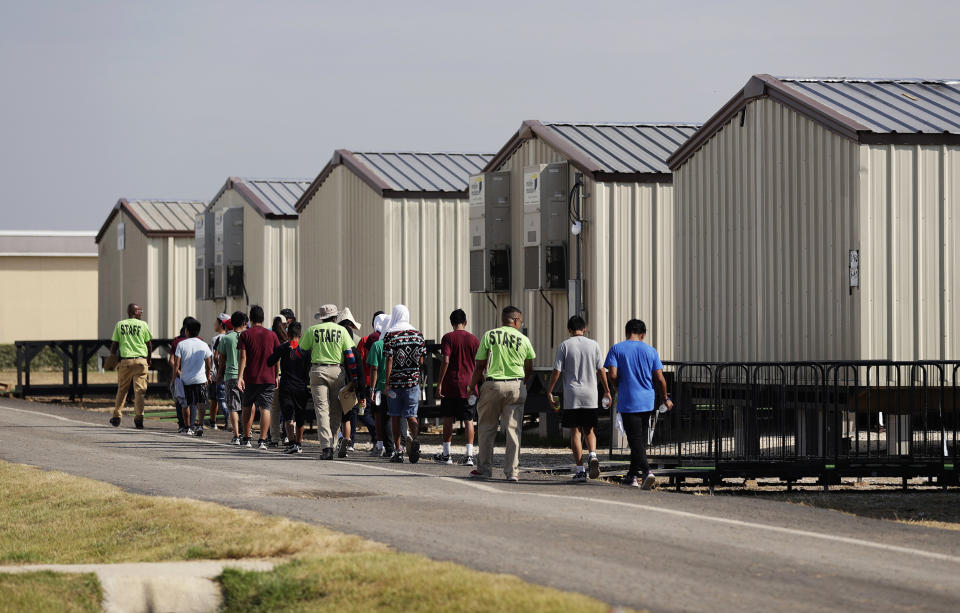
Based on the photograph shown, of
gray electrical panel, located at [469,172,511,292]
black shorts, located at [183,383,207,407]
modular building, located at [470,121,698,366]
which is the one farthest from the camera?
gray electrical panel, located at [469,172,511,292]

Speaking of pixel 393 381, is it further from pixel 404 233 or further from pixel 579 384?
pixel 404 233

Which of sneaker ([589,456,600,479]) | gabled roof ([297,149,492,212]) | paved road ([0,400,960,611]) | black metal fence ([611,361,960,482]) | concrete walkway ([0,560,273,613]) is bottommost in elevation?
concrete walkway ([0,560,273,613])

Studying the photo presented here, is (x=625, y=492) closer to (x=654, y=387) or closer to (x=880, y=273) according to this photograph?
(x=654, y=387)

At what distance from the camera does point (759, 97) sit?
17.9 meters

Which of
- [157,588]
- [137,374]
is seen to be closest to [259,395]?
[137,374]

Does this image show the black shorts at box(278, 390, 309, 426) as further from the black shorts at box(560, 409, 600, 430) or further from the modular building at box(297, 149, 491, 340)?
the modular building at box(297, 149, 491, 340)

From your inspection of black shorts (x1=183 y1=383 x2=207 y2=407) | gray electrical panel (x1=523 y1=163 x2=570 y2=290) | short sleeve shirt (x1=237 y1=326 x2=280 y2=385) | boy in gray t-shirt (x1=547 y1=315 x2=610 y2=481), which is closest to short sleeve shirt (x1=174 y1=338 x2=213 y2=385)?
black shorts (x1=183 y1=383 x2=207 y2=407)

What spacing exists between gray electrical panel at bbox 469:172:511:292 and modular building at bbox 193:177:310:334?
8.22 m

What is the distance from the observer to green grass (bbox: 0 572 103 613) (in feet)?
27.7

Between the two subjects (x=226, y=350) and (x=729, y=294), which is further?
(x=226, y=350)

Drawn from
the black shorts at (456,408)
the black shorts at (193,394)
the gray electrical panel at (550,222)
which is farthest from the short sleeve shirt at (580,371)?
the black shorts at (193,394)

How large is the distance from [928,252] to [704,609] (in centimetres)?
949

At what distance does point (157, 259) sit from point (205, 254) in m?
3.46

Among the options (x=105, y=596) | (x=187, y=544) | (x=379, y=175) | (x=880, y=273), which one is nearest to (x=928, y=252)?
(x=880, y=273)
